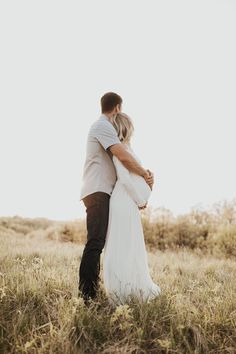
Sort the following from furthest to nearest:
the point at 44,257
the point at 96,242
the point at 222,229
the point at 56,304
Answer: the point at 222,229
the point at 44,257
the point at 96,242
the point at 56,304

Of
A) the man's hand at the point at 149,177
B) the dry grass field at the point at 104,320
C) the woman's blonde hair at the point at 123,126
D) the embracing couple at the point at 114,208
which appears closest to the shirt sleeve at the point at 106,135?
the embracing couple at the point at 114,208

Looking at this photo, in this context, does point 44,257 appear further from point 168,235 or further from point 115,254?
point 168,235

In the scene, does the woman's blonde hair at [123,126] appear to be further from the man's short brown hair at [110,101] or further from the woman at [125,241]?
the man's short brown hair at [110,101]

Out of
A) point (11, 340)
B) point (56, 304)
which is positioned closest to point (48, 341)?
point (11, 340)

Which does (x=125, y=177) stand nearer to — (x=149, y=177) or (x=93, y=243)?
(x=149, y=177)

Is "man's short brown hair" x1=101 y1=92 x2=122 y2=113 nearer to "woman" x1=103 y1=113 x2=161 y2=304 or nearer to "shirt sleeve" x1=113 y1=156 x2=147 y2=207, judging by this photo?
"woman" x1=103 y1=113 x2=161 y2=304

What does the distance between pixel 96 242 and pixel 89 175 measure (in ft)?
2.43

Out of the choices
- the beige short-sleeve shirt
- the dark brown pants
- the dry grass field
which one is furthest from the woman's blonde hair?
the dry grass field

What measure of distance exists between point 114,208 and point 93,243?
44cm

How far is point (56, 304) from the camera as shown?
13.2 feet

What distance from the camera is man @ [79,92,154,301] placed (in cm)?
432

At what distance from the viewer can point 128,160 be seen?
437cm

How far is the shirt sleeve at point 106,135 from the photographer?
171 inches

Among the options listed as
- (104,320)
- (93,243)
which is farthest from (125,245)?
(104,320)
